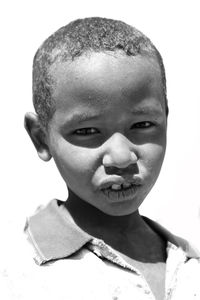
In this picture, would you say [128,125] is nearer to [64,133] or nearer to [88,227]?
[64,133]

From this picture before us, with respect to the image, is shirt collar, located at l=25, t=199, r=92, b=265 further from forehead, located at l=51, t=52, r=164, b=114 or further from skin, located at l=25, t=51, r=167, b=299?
forehead, located at l=51, t=52, r=164, b=114

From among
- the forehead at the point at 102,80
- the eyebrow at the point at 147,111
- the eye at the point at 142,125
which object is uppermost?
the forehead at the point at 102,80

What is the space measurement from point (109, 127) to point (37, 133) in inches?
12.0

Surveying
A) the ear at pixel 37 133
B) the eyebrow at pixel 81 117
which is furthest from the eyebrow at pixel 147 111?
the ear at pixel 37 133

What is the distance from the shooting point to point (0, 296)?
7.20 ft

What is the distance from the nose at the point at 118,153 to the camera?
210cm

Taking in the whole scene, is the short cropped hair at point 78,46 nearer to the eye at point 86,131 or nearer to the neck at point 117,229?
the eye at point 86,131

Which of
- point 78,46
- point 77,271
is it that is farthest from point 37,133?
point 77,271

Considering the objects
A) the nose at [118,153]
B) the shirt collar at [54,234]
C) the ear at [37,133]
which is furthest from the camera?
the ear at [37,133]

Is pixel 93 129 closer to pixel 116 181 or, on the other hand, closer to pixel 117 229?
pixel 116 181

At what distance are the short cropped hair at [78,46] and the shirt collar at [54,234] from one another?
0.28m

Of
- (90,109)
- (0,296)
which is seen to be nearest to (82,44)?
(90,109)

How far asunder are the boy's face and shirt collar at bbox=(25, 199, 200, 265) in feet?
0.40

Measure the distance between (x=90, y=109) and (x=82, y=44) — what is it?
0.63 feet
